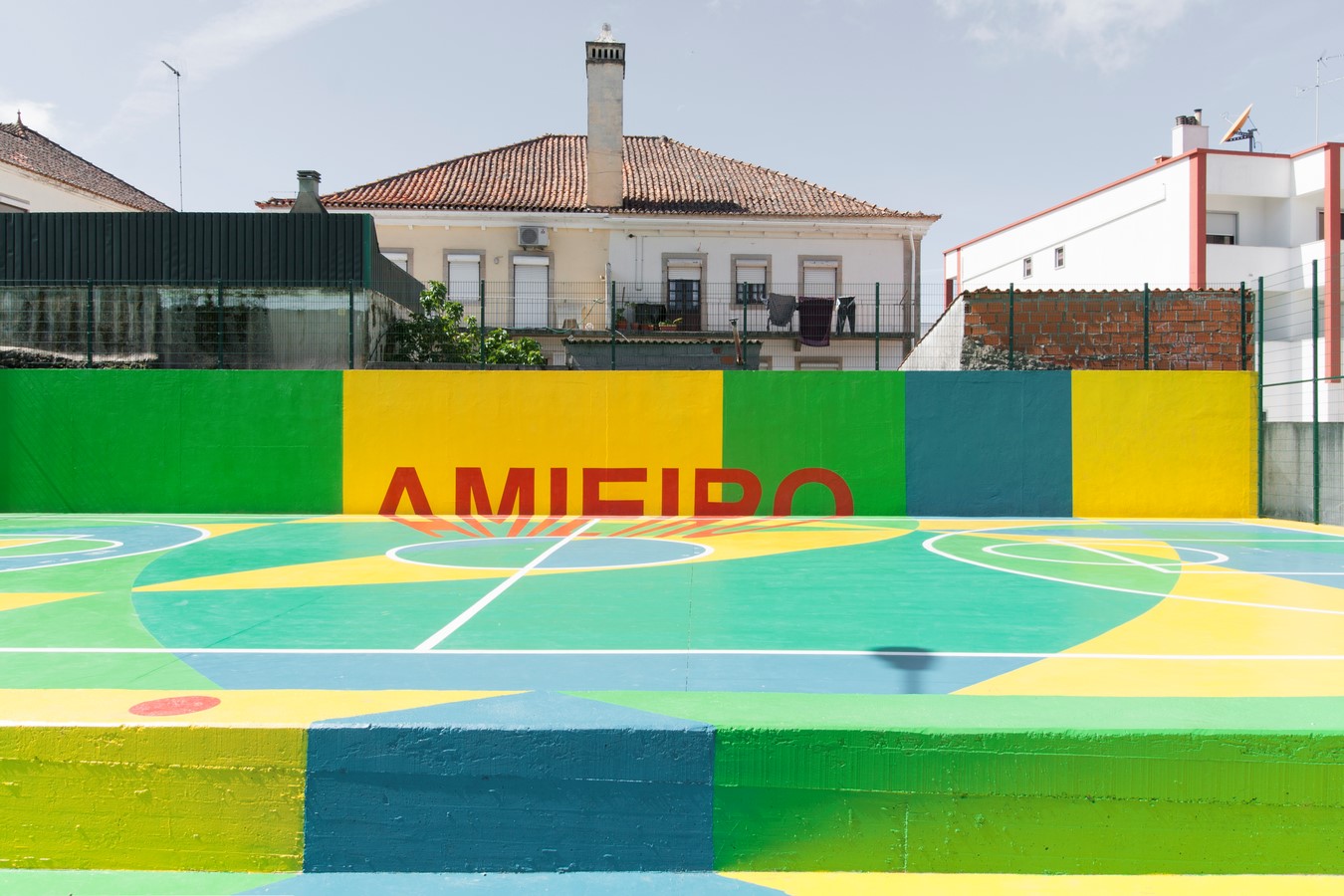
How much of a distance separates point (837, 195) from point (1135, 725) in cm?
3158

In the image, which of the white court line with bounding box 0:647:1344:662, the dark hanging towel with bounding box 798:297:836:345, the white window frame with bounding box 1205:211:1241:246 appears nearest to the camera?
the white court line with bounding box 0:647:1344:662

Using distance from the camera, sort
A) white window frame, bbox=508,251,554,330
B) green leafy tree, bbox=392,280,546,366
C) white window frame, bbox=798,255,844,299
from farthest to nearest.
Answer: white window frame, bbox=798,255,844,299 < white window frame, bbox=508,251,554,330 < green leafy tree, bbox=392,280,546,366

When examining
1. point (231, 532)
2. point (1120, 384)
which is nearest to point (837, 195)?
point (1120, 384)

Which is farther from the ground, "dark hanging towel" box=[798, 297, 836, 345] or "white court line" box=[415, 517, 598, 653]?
"dark hanging towel" box=[798, 297, 836, 345]

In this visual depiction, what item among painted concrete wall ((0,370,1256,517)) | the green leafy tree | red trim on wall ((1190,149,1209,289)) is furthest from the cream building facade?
painted concrete wall ((0,370,1256,517))

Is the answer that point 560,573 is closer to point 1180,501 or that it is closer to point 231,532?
point 231,532

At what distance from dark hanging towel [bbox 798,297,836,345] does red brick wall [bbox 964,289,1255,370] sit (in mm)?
11275

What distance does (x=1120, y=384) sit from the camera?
1399 centimetres

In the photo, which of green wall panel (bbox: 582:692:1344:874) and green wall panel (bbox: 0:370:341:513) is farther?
green wall panel (bbox: 0:370:341:513)

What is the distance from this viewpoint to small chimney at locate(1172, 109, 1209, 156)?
3531 cm

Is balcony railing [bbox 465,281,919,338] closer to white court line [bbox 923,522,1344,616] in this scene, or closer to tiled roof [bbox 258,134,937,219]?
tiled roof [bbox 258,134,937,219]

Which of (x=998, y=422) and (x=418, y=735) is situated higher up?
(x=998, y=422)

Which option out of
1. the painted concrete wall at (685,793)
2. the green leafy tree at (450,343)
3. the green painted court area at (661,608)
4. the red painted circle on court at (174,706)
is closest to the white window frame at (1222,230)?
the green painted court area at (661,608)

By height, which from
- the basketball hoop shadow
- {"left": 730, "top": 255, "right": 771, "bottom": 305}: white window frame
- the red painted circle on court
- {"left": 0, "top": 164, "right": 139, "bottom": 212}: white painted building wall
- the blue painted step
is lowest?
the blue painted step
